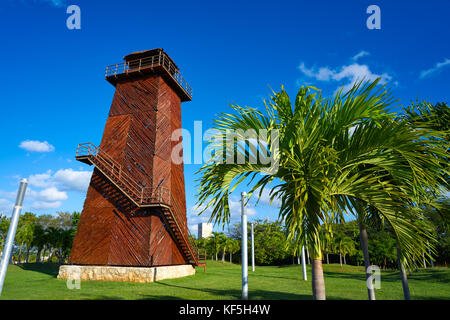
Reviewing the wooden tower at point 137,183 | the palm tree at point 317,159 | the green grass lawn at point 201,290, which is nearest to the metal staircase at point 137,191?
the wooden tower at point 137,183

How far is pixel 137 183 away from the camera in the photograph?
18.2m

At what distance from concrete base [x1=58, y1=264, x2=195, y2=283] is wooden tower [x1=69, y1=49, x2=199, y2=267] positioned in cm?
34

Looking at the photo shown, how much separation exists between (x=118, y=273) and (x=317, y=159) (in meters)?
15.9

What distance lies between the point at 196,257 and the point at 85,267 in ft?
25.5

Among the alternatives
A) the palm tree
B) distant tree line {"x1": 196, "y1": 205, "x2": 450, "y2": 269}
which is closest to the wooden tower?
the palm tree

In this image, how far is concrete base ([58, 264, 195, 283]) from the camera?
1600cm

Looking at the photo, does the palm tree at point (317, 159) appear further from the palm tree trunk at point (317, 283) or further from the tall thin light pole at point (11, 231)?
the tall thin light pole at point (11, 231)

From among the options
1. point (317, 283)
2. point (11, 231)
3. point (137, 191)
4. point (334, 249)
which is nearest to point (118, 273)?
point (137, 191)

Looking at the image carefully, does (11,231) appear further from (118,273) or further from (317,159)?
(118,273)

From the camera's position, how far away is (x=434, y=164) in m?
4.38

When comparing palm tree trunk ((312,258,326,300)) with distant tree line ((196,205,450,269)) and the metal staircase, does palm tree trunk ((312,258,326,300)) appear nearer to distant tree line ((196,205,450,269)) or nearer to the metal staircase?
the metal staircase

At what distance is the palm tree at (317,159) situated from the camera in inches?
182

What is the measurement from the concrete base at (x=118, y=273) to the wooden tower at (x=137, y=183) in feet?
1.12
